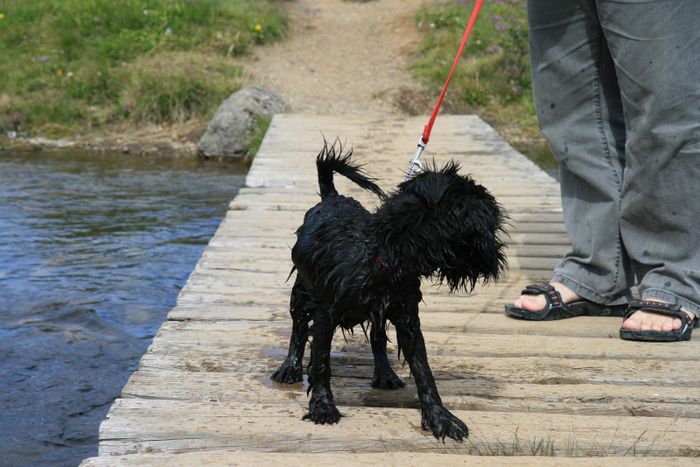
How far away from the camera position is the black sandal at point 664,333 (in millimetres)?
3529

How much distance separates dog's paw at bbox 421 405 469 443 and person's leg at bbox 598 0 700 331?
1194 millimetres

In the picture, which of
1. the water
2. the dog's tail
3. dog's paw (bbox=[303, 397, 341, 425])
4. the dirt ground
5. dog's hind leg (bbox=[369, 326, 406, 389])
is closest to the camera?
dog's paw (bbox=[303, 397, 341, 425])

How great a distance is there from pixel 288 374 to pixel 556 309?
4.25 feet

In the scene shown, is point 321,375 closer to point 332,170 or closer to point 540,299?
point 332,170

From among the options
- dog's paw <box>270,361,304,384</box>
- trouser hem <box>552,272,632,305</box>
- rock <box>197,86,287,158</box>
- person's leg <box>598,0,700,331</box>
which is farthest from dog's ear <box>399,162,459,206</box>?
rock <box>197,86,287,158</box>

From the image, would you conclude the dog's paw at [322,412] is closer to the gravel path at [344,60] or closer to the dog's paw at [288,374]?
the dog's paw at [288,374]

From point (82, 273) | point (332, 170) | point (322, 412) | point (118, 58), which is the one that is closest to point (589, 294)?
point (332, 170)

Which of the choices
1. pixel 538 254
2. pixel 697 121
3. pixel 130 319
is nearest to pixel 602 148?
pixel 697 121

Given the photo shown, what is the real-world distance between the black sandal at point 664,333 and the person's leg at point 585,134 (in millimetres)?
305

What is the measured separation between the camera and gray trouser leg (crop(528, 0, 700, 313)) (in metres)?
3.46

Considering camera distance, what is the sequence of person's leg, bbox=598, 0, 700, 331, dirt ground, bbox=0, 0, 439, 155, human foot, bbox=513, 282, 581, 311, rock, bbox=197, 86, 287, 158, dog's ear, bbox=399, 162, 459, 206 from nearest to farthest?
dog's ear, bbox=399, 162, 459, 206
person's leg, bbox=598, 0, 700, 331
human foot, bbox=513, 282, 581, 311
rock, bbox=197, 86, 287, 158
dirt ground, bbox=0, 0, 439, 155

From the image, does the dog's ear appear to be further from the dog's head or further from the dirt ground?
the dirt ground

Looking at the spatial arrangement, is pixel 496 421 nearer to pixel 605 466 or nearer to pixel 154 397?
pixel 605 466

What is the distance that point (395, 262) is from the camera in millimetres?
2521
